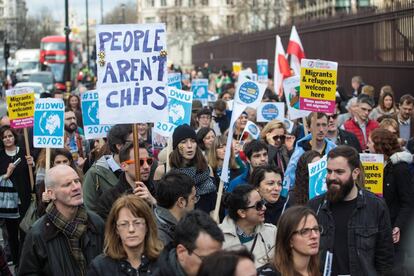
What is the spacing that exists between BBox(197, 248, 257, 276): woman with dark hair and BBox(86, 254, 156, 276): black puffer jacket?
1.39 meters

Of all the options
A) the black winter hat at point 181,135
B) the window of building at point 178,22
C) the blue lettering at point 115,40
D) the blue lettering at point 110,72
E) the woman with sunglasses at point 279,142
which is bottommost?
the woman with sunglasses at point 279,142

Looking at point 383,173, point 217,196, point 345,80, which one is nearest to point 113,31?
point 217,196

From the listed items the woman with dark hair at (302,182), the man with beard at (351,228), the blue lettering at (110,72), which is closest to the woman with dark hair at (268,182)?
the woman with dark hair at (302,182)

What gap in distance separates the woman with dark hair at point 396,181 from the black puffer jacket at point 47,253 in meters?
3.40

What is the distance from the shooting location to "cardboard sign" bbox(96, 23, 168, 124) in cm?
809

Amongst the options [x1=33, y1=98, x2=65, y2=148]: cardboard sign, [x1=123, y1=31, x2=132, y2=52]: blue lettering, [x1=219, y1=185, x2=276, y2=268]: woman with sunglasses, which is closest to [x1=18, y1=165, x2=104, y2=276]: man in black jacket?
[x1=219, y1=185, x2=276, y2=268]: woman with sunglasses

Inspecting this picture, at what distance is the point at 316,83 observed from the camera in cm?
→ 1111

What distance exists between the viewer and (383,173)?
944cm

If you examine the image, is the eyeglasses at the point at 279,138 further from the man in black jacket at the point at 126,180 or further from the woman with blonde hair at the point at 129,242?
the woman with blonde hair at the point at 129,242

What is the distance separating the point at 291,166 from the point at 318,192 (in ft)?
5.95

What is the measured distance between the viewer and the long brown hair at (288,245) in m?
6.16

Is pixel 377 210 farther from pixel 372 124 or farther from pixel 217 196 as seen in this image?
pixel 372 124

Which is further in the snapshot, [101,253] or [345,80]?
[345,80]

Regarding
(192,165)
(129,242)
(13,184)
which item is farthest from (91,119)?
(129,242)
